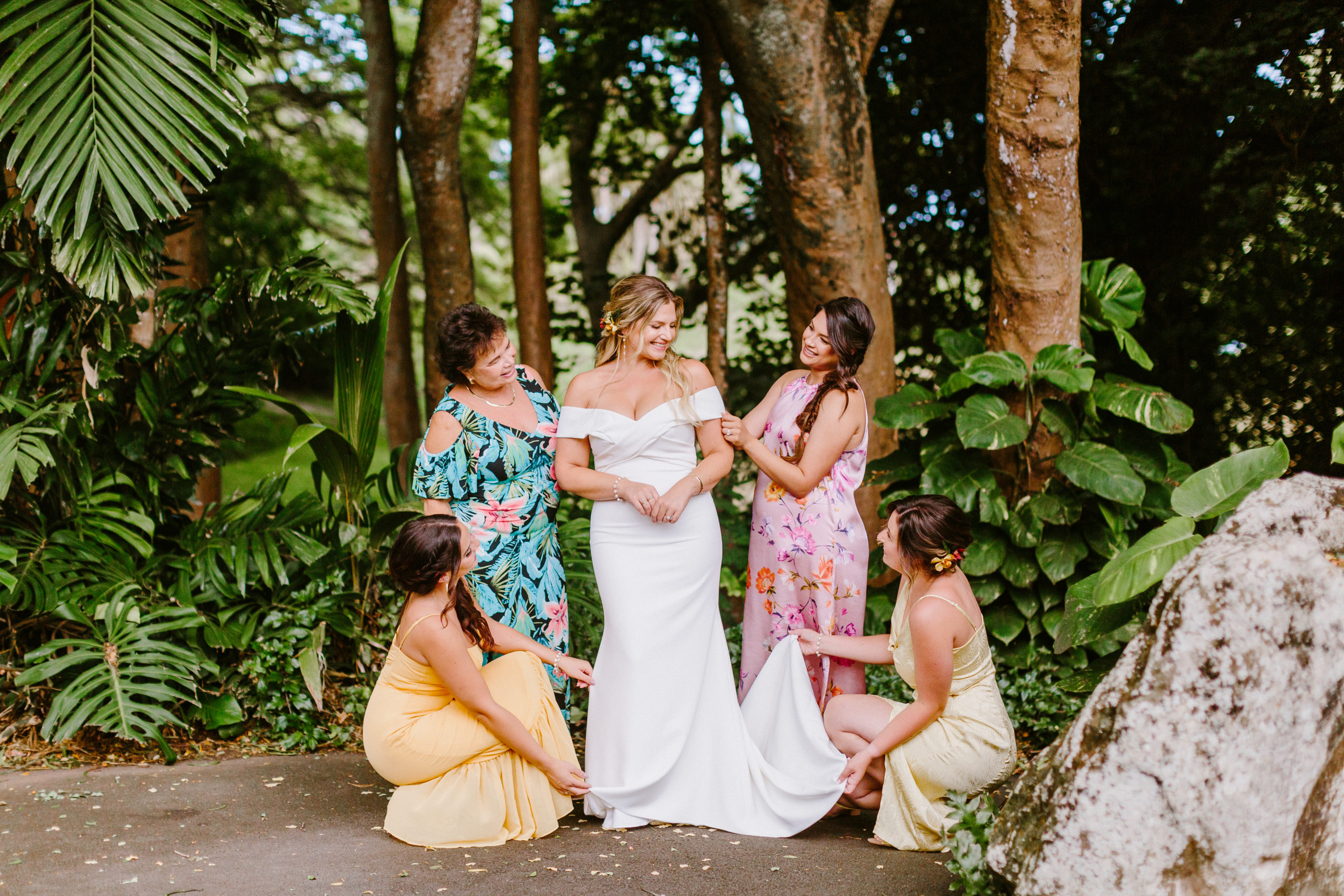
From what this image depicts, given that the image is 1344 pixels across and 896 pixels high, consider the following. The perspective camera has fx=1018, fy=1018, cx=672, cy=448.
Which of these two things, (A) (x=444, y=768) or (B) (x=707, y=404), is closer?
(A) (x=444, y=768)

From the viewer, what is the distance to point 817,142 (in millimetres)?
5238

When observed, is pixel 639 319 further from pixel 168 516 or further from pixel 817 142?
pixel 168 516

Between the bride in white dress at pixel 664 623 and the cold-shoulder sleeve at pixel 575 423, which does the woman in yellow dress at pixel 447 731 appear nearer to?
the bride in white dress at pixel 664 623

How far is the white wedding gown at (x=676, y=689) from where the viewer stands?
3391mm

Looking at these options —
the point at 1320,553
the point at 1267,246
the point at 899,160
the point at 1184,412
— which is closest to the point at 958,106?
the point at 899,160

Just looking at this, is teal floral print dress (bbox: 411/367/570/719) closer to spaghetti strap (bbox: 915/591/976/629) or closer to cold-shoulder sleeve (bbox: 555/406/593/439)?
cold-shoulder sleeve (bbox: 555/406/593/439)

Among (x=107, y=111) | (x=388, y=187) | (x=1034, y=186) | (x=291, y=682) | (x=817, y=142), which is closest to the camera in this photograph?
(x=107, y=111)

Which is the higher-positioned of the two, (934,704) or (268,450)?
(268,450)

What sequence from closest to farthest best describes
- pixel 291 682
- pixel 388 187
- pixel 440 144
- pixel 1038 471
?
1. pixel 291 682
2. pixel 1038 471
3. pixel 440 144
4. pixel 388 187

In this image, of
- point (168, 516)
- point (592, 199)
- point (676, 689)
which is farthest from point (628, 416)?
point (592, 199)

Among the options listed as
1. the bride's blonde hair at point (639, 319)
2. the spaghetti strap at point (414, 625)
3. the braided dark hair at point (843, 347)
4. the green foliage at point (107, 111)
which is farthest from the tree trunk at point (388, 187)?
the spaghetti strap at point (414, 625)

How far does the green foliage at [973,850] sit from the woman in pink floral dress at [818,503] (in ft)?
3.82

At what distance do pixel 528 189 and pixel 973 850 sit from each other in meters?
4.83

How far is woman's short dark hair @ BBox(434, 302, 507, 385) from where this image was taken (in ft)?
11.7
